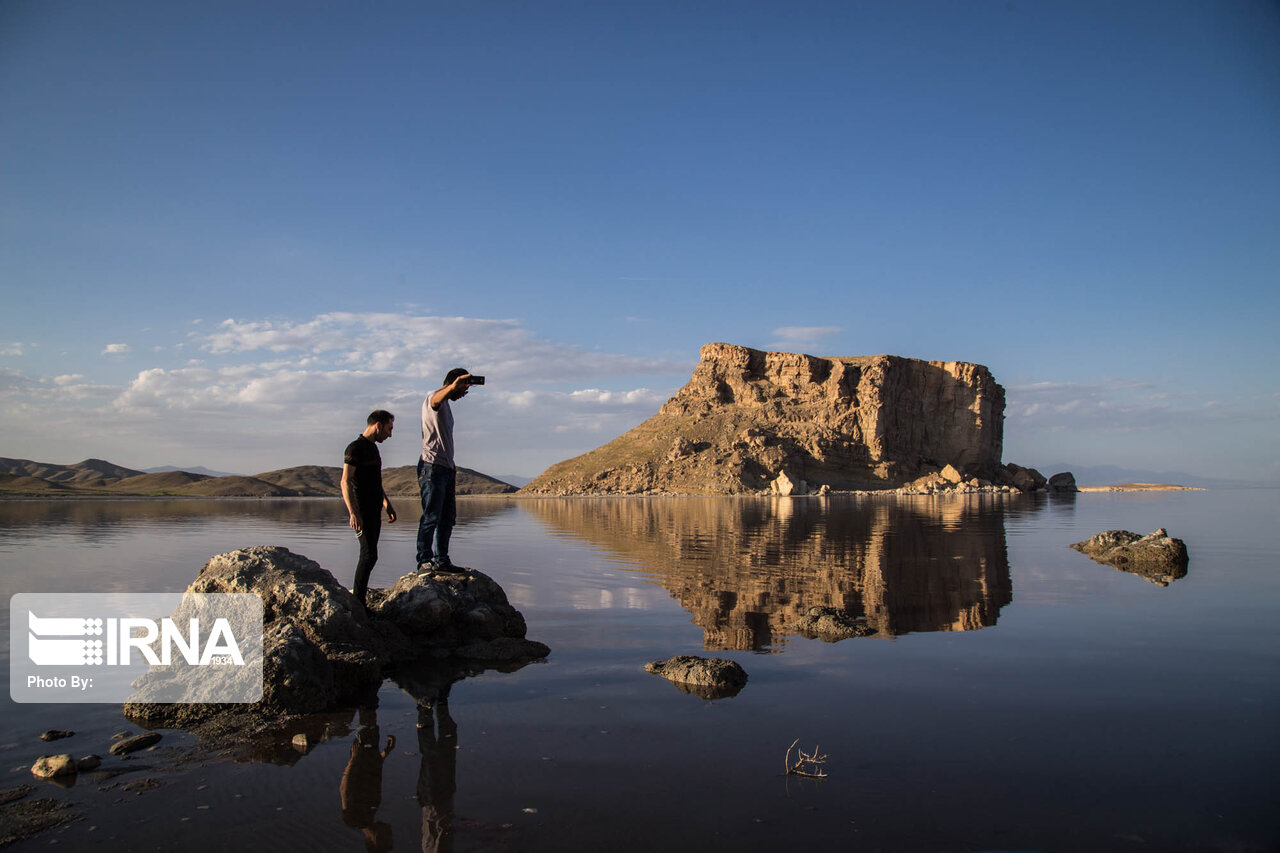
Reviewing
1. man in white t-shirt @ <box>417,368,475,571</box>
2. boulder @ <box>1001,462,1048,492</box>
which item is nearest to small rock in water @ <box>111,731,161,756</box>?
man in white t-shirt @ <box>417,368,475,571</box>

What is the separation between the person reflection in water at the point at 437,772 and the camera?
151 inches

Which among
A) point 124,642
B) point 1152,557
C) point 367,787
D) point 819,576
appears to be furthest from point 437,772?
point 1152,557

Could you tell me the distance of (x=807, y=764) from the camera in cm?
471

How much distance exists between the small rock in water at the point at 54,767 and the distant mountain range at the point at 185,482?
99140 millimetres

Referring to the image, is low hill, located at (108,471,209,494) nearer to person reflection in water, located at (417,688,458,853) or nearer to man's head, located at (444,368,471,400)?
man's head, located at (444,368,471,400)

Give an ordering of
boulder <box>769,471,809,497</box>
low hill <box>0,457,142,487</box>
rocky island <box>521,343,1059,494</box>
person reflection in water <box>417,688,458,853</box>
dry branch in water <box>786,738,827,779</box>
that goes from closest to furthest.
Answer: person reflection in water <box>417,688,458,853</box>
dry branch in water <box>786,738,827,779</box>
boulder <box>769,471,809,497</box>
rocky island <box>521,343,1059,494</box>
low hill <box>0,457,142,487</box>

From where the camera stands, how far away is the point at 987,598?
37.1ft

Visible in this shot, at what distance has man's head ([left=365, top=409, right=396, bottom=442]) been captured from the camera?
28.4 ft

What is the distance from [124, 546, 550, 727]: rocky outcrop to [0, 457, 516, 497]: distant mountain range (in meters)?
96.9

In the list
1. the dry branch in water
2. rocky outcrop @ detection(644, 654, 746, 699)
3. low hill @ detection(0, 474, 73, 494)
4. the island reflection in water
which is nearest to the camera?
the dry branch in water

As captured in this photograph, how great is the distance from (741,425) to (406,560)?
89.7 metres

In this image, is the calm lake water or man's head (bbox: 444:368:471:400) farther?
man's head (bbox: 444:368:471:400)

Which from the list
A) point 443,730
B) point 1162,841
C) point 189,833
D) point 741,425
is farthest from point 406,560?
point 741,425

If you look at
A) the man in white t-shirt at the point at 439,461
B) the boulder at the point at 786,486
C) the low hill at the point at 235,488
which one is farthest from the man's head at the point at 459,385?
the low hill at the point at 235,488
